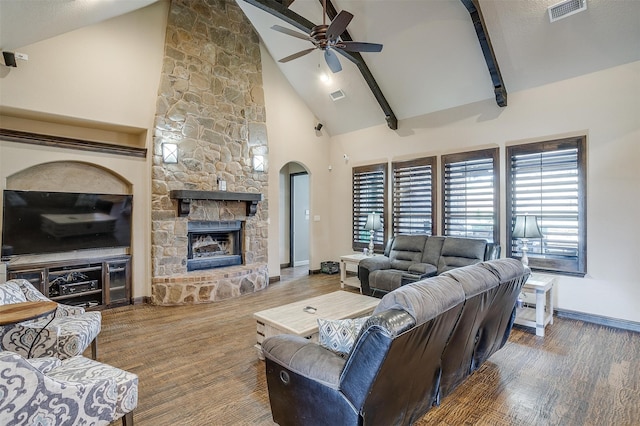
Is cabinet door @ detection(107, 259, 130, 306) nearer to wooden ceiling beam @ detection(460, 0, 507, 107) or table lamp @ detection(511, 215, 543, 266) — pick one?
table lamp @ detection(511, 215, 543, 266)

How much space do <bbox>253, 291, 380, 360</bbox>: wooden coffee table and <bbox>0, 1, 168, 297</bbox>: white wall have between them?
9.42 feet

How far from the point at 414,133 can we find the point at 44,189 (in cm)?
593

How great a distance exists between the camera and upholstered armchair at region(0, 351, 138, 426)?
132cm

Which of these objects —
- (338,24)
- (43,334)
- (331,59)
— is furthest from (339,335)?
(331,59)

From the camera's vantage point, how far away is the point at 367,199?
693cm

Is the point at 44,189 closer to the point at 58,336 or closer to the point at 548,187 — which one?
the point at 58,336

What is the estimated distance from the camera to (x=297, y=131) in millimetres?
7074

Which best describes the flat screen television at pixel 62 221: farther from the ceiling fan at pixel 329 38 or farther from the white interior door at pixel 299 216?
the white interior door at pixel 299 216

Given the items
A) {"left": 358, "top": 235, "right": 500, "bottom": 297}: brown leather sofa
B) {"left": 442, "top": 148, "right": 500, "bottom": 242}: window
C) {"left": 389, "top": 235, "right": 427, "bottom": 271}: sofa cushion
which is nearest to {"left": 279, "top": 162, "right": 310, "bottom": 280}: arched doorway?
{"left": 389, "top": 235, "right": 427, "bottom": 271}: sofa cushion

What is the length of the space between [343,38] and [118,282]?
524cm

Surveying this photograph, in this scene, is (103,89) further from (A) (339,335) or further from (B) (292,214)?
(A) (339,335)

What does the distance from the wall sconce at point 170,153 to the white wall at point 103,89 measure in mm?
230

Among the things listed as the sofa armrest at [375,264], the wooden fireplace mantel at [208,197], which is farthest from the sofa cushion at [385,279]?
the wooden fireplace mantel at [208,197]

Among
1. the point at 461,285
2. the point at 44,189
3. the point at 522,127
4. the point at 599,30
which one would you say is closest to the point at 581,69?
the point at 599,30
